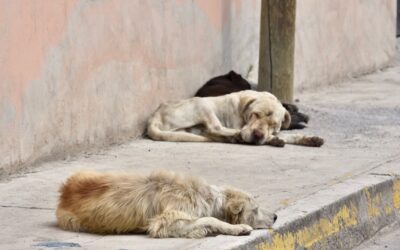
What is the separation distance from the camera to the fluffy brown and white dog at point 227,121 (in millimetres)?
9695

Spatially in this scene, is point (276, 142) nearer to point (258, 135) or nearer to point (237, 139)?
point (258, 135)

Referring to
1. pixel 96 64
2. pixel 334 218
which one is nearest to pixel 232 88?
pixel 96 64

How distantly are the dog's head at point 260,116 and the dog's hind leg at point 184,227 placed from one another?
11.8ft

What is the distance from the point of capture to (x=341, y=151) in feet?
30.6

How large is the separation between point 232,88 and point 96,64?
194 cm

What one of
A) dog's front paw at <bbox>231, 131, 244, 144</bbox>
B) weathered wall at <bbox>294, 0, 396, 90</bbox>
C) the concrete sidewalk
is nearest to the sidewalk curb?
the concrete sidewalk

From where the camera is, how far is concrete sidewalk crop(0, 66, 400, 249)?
6051mm

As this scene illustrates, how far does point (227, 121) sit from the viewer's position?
10117 millimetres

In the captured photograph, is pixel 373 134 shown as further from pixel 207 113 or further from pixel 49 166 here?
pixel 49 166

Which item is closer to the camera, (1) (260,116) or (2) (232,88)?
(1) (260,116)

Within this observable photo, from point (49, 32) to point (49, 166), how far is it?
966 mm

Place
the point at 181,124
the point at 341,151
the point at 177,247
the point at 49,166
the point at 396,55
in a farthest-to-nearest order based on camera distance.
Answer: the point at 396,55 < the point at 181,124 < the point at 341,151 < the point at 49,166 < the point at 177,247

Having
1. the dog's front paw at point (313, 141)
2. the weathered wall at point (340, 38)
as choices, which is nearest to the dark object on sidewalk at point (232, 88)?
the dog's front paw at point (313, 141)

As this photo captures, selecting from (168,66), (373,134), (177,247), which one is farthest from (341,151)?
(177,247)
